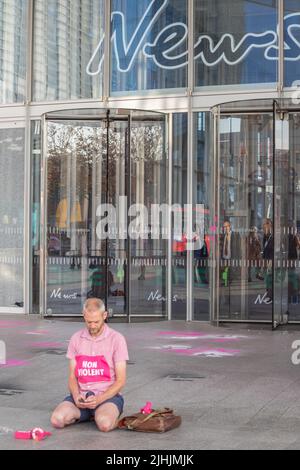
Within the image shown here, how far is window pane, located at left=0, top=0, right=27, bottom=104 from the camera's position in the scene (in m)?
15.4

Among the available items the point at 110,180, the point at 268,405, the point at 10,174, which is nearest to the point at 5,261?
the point at 10,174

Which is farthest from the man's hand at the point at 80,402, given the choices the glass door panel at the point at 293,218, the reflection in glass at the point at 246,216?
the glass door panel at the point at 293,218

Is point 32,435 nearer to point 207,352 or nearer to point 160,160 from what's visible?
point 207,352

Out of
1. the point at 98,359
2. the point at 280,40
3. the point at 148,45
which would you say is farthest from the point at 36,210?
the point at 98,359

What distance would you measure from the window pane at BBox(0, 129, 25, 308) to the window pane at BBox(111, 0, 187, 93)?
219cm

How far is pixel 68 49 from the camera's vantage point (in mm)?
15156

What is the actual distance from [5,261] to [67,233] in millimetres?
1644

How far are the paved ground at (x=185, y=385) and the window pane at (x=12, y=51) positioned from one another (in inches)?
182

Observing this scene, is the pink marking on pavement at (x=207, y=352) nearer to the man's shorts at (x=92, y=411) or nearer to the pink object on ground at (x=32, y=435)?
the man's shorts at (x=92, y=411)

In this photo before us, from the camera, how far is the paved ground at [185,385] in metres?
6.18

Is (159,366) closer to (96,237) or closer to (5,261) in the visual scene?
(96,237)

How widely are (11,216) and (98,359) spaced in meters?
9.17

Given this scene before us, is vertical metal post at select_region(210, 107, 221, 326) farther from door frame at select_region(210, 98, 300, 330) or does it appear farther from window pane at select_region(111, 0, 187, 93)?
window pane at select_region(111, 0, 187, 93)

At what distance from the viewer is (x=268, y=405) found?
7363 millimetres
